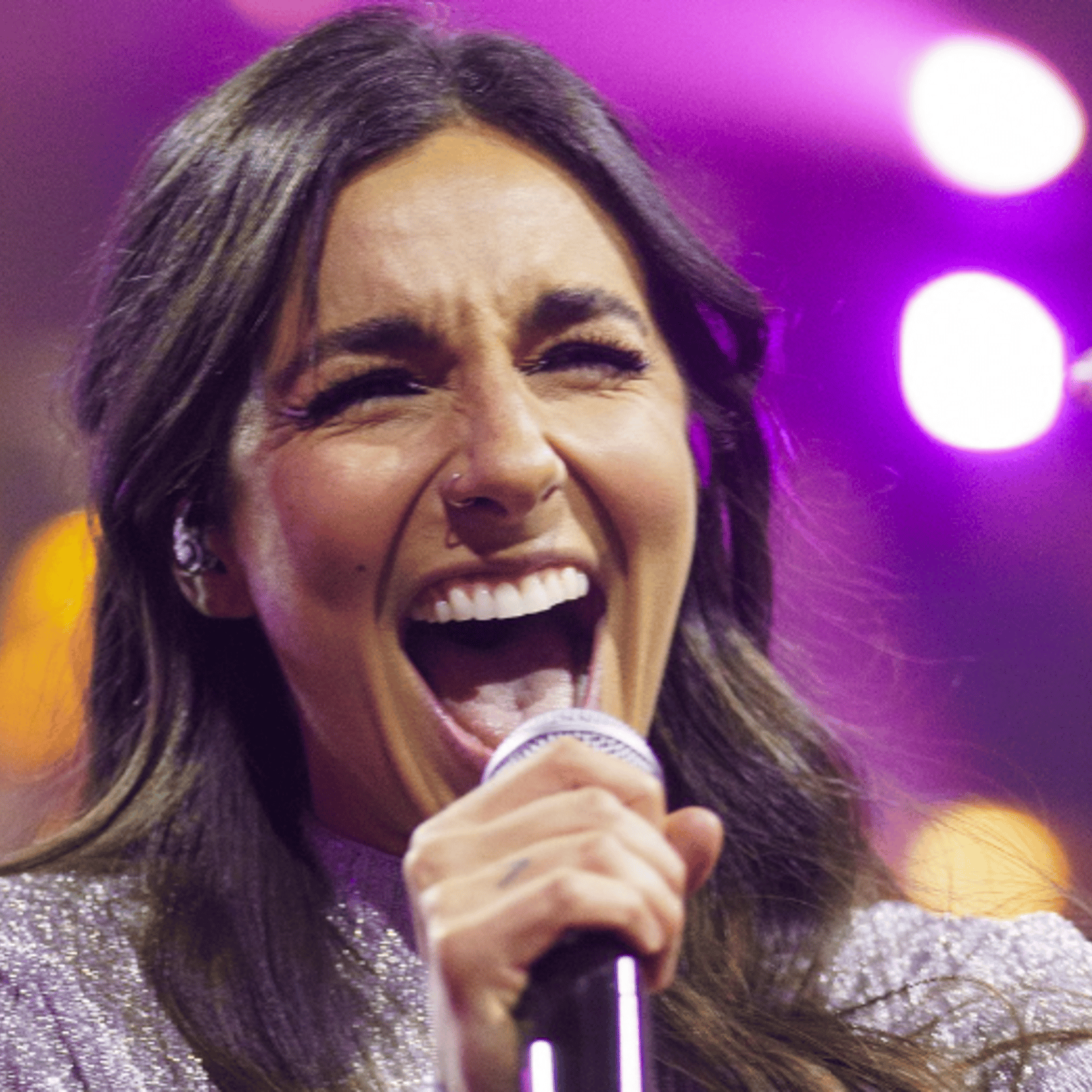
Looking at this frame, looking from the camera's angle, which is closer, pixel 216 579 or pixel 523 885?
pixel 523 885

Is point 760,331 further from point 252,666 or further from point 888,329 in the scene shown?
point 252,666

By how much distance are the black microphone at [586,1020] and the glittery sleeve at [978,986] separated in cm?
76

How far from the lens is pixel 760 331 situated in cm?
187

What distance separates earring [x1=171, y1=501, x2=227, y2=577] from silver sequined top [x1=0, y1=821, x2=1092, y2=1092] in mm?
292

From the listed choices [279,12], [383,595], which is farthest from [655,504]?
[279,12]

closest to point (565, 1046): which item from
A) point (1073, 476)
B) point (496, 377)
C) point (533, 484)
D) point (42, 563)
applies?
point (533, 484)

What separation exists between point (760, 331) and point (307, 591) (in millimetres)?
673

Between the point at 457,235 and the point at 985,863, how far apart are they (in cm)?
116

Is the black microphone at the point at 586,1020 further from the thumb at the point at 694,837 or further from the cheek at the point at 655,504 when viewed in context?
the cheek at the point at 655,504

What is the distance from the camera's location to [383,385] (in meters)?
1.51

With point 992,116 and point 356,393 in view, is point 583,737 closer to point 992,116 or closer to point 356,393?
point 356,393

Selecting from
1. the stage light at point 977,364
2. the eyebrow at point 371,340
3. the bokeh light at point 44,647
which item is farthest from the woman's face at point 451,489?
the stage light at point 977,364

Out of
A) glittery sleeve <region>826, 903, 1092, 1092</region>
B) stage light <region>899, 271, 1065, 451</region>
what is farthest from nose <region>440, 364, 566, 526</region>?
stage light <region>899, 271, 1065, 451</region>

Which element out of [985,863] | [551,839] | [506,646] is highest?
[506,646]
